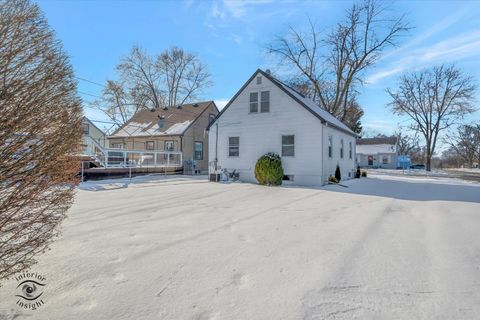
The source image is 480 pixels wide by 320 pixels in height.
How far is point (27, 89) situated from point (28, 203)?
975 mm

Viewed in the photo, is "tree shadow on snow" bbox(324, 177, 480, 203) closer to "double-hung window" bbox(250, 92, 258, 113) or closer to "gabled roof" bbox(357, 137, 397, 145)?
"double-hung window" bbox(250, 92, 258, 113)

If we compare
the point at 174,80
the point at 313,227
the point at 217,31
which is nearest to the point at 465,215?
the point at 313,227

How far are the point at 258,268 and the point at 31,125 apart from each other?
266 cm

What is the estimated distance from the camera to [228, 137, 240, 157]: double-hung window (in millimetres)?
16059

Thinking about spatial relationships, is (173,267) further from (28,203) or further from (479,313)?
(479,313)

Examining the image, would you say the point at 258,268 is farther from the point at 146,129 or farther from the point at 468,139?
the point at 468,139

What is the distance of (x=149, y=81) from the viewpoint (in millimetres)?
37000

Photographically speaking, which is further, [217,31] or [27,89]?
[217,31]

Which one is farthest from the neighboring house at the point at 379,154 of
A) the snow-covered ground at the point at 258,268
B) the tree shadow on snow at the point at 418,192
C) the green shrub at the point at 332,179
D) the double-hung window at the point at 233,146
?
the snow-covered ground at the point at 258,268

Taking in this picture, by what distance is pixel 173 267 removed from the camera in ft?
10.8

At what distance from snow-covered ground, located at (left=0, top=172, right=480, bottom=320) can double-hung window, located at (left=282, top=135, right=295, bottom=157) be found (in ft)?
27.5

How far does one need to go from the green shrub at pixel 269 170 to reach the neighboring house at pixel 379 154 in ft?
141

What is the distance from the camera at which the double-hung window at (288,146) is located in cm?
1444

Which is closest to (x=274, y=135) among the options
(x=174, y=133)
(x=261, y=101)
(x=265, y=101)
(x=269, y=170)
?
(x=265, y=101)
